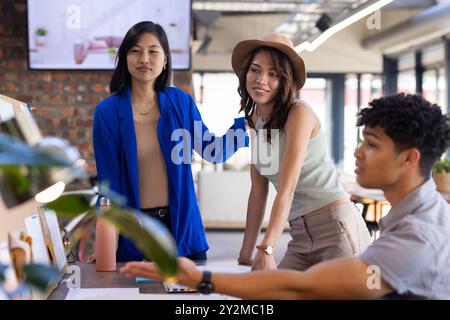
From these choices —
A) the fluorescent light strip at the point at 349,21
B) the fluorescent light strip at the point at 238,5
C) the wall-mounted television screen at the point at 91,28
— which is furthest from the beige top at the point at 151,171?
the fluorescent light strip at the point at 238,5

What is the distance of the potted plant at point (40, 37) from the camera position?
16.1 feet

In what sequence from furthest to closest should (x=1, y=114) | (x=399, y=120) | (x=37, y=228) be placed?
(x=37, y=228) → (x=1, y=114) → (x=399, y=120)

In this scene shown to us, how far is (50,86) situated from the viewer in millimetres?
5281

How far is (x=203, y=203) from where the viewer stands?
9.75 meters

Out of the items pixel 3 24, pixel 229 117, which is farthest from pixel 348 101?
pixel 3 24

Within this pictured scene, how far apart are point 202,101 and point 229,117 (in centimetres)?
68

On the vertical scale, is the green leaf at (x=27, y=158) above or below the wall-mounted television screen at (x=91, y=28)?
below

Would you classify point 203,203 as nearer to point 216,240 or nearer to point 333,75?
point 216,240

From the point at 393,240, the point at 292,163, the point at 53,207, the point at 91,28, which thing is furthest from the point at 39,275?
the point at 91,28

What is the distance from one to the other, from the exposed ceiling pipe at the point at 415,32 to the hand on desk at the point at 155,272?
8.56 m

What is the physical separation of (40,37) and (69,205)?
14.8ft

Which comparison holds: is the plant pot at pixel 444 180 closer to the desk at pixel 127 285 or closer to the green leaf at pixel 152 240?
the desk at pixel 127 285

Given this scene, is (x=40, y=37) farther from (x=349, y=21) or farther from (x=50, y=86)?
(x=349, y=21)

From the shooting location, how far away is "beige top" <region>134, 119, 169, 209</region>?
224cm
